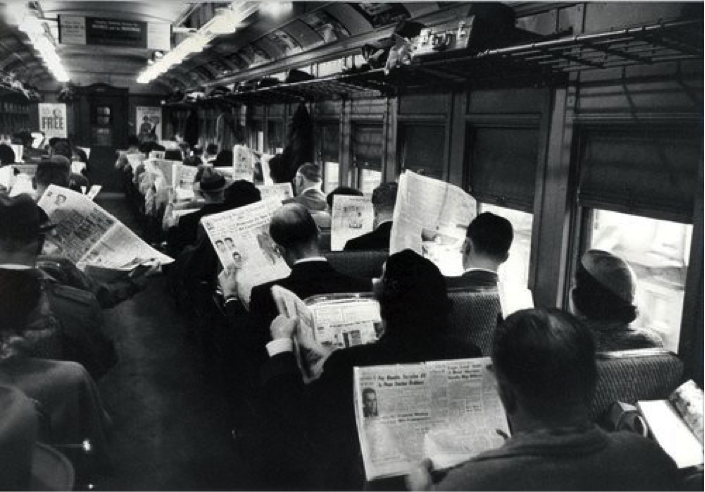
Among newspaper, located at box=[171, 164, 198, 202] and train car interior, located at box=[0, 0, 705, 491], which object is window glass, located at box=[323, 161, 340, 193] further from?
newspaper, located at box=[171, 164, 198, 202]

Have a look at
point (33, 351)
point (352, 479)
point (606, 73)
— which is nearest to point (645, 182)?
point (606, 73)

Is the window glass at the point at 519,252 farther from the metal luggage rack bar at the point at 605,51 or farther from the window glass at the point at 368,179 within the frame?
the window glass at the point at 368,179

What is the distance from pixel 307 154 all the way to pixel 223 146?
6.95m

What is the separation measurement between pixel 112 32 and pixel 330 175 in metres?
3.86

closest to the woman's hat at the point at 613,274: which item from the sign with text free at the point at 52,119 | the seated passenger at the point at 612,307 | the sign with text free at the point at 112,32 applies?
the seated passenger at the point at 612,307

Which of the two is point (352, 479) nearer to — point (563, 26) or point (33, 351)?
→ point (33, 351)

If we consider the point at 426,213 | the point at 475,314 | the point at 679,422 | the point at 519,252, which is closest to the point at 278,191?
the point at 519,252

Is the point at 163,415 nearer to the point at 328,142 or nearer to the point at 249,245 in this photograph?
the point at 249,245

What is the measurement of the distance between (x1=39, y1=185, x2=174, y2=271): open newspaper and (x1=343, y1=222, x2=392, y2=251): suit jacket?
1.77m

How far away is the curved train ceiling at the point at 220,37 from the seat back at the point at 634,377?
3.72 meters

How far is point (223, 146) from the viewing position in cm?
1441

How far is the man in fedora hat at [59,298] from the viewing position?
2260mm

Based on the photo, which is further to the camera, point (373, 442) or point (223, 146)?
point (223, 146)

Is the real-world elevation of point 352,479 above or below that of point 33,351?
below
